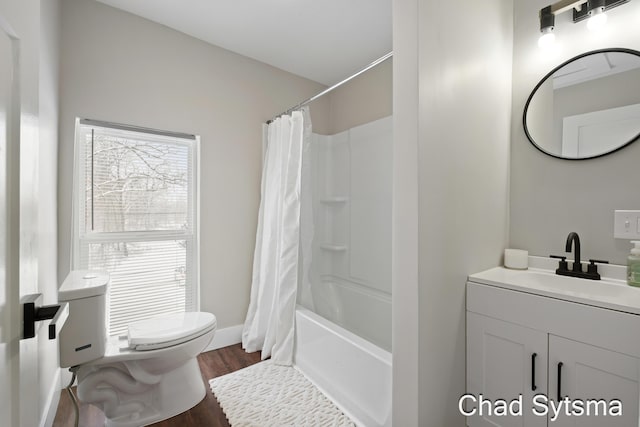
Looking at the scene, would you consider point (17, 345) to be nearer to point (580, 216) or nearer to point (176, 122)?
point (176, 122)

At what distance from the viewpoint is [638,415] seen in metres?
0.99

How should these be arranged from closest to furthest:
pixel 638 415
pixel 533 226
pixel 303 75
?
1. pixel 638 415
2. pixel 533 226
3. pixel 303 75

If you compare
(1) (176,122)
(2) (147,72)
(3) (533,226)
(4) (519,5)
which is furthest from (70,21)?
(3) (533,226)

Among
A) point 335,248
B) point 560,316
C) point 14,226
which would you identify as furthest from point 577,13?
point 14,226

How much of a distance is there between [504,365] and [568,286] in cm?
51

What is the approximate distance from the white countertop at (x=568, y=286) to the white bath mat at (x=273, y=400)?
44.4 inches

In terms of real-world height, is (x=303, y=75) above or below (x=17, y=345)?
above

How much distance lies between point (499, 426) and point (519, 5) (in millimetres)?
2231

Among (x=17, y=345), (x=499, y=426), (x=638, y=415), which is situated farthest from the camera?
(x=499, y=426)

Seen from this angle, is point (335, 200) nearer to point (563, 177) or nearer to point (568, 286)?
point (563, 177)

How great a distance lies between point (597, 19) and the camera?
1411 millimetres

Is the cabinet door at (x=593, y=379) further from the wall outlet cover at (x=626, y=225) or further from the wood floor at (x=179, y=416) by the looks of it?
the wood floor at (x=179, y=416)

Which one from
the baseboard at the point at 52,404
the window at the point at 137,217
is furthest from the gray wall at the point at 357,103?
the baseboard at the point at 52,404

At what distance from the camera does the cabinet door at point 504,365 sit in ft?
4.00
